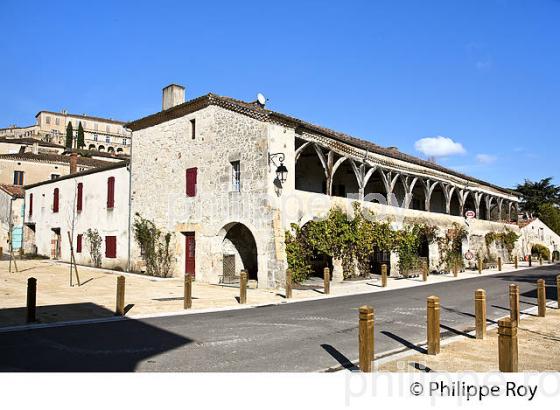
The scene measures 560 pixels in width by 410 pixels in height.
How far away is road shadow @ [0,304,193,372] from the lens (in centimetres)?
557

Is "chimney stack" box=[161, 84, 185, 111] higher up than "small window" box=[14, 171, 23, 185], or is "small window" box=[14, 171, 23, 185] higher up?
"chimney stack" box=[161, 84, 185, 111]

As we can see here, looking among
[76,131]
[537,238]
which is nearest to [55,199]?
[537,238]

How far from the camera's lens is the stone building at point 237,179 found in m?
16.3

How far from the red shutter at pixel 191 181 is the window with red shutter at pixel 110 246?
6712 mm

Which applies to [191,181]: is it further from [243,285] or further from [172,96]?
[243,285]

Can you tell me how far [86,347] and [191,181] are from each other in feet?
43.0

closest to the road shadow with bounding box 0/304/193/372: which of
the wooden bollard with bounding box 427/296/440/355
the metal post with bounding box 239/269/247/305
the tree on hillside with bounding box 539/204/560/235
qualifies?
the wooden bollard with bounding box 427/296/440/355

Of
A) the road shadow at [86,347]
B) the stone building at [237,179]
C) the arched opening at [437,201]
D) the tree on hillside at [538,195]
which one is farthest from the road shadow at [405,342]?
the tree on hillside at [538,195]

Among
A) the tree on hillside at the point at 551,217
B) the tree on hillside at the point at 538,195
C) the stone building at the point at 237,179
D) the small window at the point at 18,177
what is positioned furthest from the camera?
the tree on hillside at the point at 538,195

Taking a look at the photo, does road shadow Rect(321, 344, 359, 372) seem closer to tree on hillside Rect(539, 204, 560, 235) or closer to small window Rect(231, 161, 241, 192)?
small window Rect(231, 161, 241, 192)

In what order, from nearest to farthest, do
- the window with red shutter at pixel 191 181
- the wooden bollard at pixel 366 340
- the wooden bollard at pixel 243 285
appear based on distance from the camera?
1. the wooden bollard at pixel 366 340
2. the wooden bollard at pixel 243 285
3. the window with red shutter at pixel 191 181

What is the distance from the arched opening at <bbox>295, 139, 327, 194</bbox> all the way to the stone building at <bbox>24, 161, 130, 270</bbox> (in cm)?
903

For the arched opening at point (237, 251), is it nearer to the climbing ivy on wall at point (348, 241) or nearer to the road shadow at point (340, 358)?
the climbing ivy on wall at point (348, 241)

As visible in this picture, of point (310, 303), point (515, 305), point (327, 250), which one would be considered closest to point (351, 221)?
point (327, 250)
